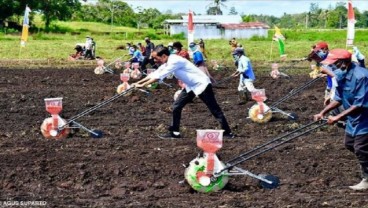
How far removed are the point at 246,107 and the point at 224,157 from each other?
6572mm

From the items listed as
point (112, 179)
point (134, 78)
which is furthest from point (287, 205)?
point (134, 78)

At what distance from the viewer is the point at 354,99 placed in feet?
25.6

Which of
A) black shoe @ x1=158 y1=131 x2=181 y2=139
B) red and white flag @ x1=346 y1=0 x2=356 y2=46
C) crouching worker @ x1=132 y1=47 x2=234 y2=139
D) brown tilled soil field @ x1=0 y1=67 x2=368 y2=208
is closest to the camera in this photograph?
brown tilled soil field @ x1=0 y1=67 x2=368 y2=208

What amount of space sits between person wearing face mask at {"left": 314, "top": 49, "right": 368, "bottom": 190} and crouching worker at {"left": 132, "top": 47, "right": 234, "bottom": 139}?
336cm

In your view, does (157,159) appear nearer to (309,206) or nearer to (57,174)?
(57,174)

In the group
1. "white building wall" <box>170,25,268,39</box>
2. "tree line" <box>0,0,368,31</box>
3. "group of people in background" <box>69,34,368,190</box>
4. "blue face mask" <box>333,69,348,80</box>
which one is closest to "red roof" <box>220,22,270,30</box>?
"white building wall" <box>170,25,268,39</box>

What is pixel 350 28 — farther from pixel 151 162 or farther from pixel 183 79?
pixel 151 162

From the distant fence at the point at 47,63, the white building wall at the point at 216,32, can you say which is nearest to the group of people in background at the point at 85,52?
the distant fence at the point at 47,63

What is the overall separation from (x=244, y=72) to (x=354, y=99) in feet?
28.6

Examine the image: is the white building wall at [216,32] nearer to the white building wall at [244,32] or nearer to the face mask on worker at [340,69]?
the white building wall at [244,32]

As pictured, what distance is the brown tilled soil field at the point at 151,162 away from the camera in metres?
7.64

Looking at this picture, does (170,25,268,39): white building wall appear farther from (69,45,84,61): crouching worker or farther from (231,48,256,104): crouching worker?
(231,48,256,104): crouching worker

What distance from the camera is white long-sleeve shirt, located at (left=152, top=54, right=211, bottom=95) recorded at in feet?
35.5

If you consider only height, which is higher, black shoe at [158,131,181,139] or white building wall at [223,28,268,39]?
white building wall at [223,28,268,39]
